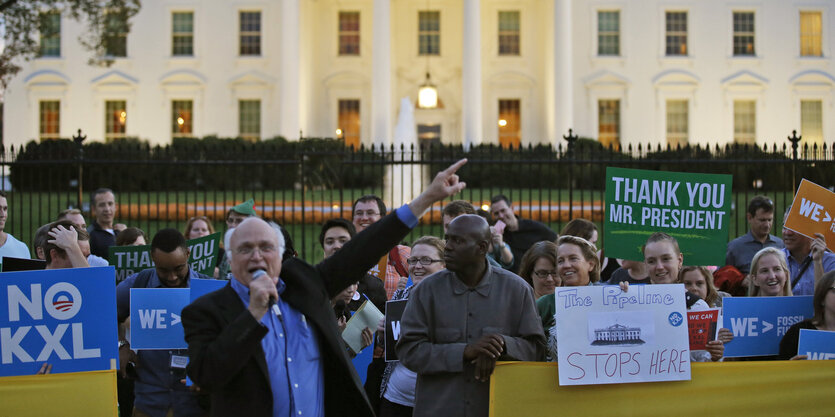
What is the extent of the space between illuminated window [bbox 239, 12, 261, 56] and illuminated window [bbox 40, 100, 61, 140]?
7.98 metres

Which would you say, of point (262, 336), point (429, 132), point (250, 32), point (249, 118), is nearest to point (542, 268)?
point (262, 336)

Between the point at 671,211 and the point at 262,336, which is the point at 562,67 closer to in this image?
the point at 671,211

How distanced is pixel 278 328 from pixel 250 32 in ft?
114

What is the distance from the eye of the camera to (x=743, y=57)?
121 feet

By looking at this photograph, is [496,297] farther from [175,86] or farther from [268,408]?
[175,86]

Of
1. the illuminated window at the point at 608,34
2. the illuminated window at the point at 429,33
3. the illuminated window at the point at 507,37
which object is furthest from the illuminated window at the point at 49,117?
the illuminated window at the point at 608,34

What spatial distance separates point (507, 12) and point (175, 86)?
13.9 metres

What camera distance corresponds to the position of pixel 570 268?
19.0 ft

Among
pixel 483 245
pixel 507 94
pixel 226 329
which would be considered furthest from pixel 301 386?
pixel 507 94

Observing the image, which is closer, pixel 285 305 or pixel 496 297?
pixel 285 305

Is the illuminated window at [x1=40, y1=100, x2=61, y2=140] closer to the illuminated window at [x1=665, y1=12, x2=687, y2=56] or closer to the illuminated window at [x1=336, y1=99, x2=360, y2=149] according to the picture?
the illuminated window at [x1=336, y1=99, x2=360, y2=149]

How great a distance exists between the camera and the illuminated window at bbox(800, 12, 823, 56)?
37344 millimetres

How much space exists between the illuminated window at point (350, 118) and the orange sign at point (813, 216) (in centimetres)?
3096

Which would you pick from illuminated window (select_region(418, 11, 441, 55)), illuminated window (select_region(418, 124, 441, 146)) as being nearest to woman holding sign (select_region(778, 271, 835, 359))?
illuminated window (select_region(418, 124, 441, 146))
